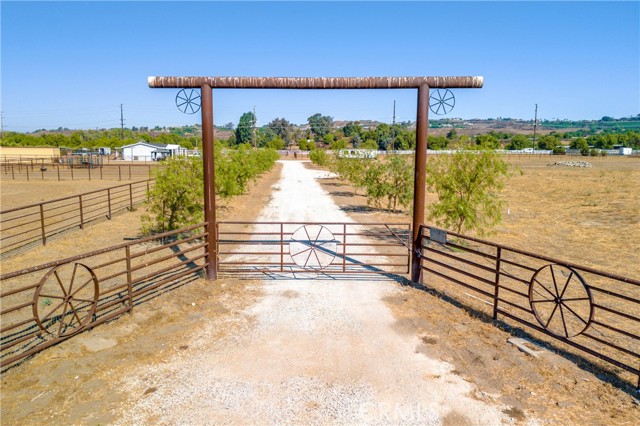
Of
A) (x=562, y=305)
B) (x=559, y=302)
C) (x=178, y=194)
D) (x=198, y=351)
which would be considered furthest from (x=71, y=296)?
(x=562, y=305)

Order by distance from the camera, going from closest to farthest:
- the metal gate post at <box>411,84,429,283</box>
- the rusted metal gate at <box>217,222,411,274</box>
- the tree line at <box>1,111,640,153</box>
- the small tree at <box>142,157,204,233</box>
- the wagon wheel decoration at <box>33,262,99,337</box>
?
the wagon wheel decoration at <box>33,262,99,337</box>
the metal gate post at <box>411,84,429,283</box>
the rusted metal gate at <box>217,222,411,274</box>
the small tree at <box>142,157,204,233</box>
the tree line at <box>1,111,640,153</box>

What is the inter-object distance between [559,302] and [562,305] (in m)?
2.81

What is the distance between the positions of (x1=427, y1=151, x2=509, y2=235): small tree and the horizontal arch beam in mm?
4491

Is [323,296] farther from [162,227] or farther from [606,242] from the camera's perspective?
[606,242]

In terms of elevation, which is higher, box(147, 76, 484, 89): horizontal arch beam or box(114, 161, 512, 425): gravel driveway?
box(147, 76, 484, 89): horizontal arch beam

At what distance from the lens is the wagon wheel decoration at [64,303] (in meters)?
5.87

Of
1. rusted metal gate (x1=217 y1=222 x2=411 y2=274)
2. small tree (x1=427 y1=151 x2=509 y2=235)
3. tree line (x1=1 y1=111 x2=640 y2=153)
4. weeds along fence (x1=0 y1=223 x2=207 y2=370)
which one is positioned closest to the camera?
weeds along fence (x1=0 y1=223 x2=207 y2=370)

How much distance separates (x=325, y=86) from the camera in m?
8.92

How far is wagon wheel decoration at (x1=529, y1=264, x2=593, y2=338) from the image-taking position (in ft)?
20.1

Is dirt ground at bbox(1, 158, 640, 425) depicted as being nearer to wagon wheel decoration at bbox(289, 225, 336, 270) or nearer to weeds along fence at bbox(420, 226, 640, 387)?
weeds along fence at bbox(420, 226, 640, 387)

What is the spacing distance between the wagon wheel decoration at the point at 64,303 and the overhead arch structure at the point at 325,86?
100 inches

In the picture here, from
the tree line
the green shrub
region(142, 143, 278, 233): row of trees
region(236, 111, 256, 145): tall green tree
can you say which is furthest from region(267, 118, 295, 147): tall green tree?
region(142, 143, 278, 233): row of trees

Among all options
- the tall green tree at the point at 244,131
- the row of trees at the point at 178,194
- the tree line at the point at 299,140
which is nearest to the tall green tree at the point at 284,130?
the tree line at the point at 299,140

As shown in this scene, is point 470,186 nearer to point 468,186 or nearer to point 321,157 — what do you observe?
point 468,186
